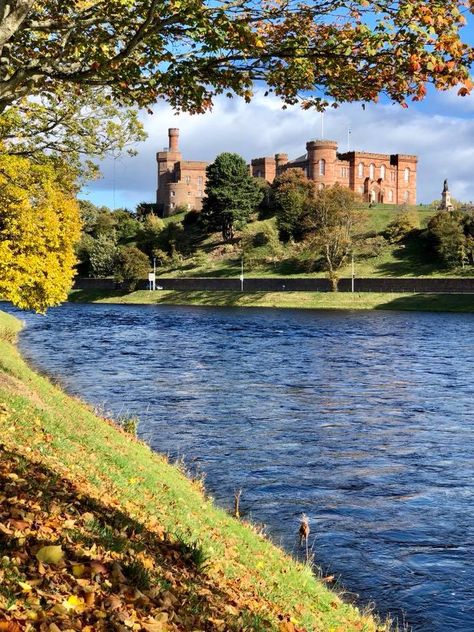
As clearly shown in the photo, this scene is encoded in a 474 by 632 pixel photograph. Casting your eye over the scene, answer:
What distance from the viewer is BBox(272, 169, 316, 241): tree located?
12757 centimetres

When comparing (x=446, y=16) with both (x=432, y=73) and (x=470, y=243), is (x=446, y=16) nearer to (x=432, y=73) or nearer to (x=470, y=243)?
(x=432, y=73)

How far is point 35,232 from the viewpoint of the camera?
2569 centimetres

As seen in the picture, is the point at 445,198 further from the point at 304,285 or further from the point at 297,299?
the point at 297,299

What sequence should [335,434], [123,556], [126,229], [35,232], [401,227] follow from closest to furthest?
[123,556]
[335,434]
[35,232]
[401,227]
[126,229]

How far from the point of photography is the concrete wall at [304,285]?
89.6 metres

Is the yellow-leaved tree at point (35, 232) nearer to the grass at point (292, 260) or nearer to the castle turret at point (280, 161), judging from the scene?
the grass at point (292, 260)

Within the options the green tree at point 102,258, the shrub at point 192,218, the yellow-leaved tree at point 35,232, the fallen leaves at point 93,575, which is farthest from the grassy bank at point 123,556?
the shrub at point 192,218

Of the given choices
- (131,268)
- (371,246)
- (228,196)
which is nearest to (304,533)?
(371,246)

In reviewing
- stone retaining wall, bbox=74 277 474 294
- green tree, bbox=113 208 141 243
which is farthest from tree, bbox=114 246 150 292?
green tree, bbox=113 208 141 243

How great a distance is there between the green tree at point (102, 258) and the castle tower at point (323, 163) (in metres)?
46.5

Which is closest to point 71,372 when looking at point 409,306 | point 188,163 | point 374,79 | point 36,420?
point 36,420

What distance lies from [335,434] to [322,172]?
133372 millimetres

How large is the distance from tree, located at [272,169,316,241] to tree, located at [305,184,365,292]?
12.0 meters

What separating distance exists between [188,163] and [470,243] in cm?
8900
